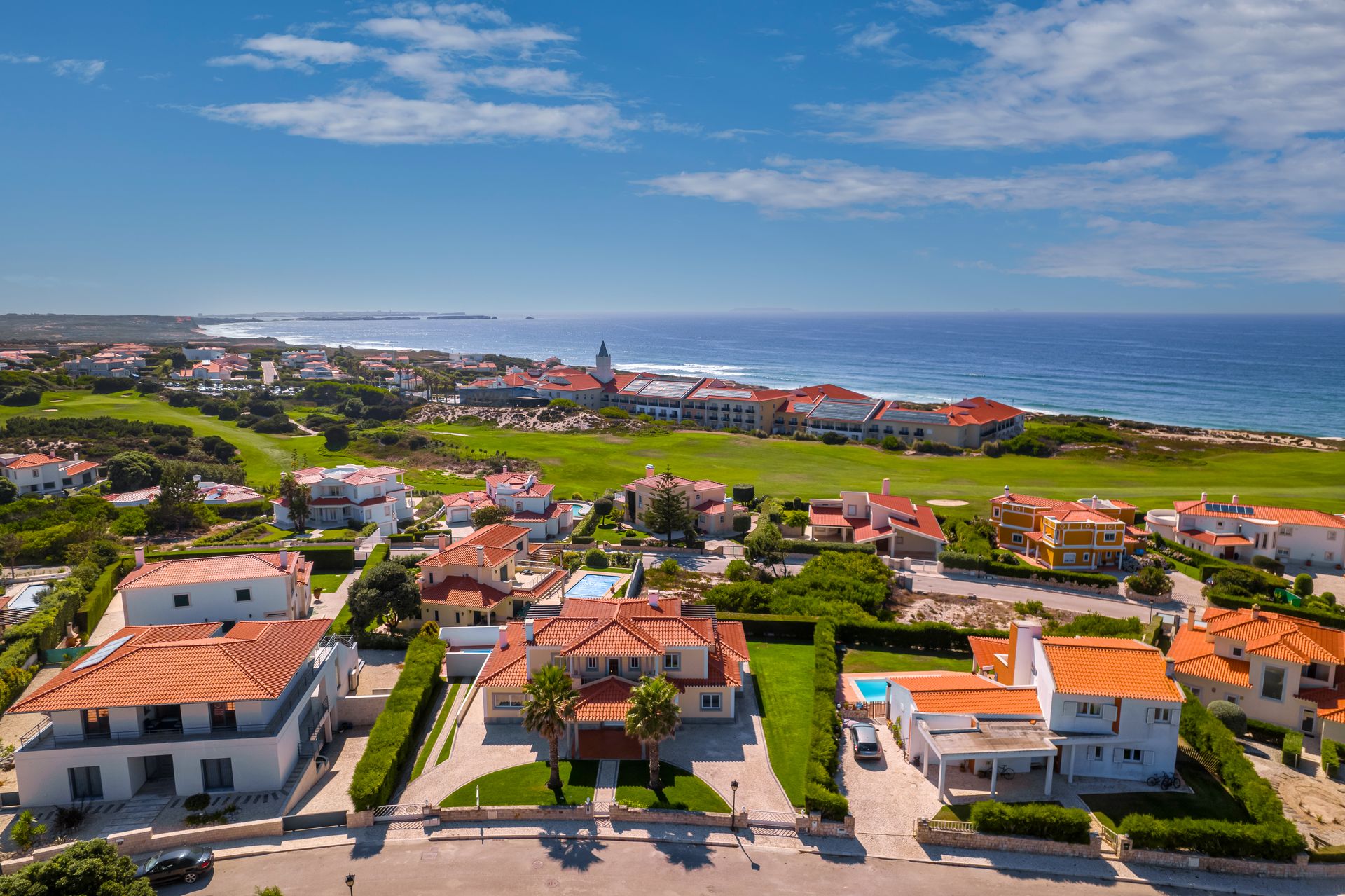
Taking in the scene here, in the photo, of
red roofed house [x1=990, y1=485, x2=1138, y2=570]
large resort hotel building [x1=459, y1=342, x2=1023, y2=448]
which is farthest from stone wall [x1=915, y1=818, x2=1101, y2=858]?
large resort hotel building [x1=459, y1=342, x2=1023, y2=448]

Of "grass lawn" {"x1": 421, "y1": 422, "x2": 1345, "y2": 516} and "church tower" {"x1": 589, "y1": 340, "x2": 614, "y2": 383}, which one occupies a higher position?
"church tower" {"x1": 589, "y1": 340, "x2": 614, "y2": 383}

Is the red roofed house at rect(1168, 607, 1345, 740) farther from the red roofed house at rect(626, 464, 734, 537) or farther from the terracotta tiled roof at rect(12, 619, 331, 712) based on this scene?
the terracotta tiled roof at rect(12, 619, 331, 712)

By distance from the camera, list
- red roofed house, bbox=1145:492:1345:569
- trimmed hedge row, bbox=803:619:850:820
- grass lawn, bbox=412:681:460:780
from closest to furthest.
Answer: trimmed hedge row, bbox=803:619:850:820, grass lawn, bbox=412:681:460:780, red roofed house, bbox=1145:492:1345:569

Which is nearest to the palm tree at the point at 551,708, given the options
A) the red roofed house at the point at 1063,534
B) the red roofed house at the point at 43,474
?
the red roofed house at the point at 1063,534

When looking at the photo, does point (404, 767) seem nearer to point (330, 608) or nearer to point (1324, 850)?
point (330, 608)

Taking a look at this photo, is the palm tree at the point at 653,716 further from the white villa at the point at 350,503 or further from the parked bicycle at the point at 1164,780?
the white villa at the point at 350,503

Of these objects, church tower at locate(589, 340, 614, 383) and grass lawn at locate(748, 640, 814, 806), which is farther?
church tower at locate(589, 340, 614, 383)

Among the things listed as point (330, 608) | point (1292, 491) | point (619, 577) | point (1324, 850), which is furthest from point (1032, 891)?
point (1292, 491)
